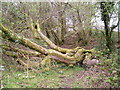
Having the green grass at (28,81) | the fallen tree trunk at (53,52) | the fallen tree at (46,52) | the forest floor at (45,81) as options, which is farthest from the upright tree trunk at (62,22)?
the green grass at (28,81)

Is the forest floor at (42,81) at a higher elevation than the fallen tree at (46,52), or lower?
lower

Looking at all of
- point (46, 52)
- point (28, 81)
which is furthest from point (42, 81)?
point (46, 52)

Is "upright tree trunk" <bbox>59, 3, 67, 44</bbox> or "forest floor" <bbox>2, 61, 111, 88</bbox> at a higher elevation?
"upright tree trunk" <bbox>59, 3, 67, 44</bbox>

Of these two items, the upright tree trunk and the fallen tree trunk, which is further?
the upright tree trunk

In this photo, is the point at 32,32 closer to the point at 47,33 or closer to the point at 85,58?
the point at 85,58

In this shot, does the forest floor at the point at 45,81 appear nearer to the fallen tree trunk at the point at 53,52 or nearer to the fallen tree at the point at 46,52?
the fallen tree at the point at 46,52

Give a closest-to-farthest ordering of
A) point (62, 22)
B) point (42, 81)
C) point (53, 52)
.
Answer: point (42, 81) → point (53, 52) → point (62, 22)

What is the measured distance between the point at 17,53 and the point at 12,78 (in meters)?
1.01

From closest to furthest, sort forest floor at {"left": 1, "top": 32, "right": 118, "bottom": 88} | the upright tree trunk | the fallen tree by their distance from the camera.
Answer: forest floor at {"left": 1, "top": 32, "right": 118, "bottom": 88} → the fallen tree → the upright tree trunk

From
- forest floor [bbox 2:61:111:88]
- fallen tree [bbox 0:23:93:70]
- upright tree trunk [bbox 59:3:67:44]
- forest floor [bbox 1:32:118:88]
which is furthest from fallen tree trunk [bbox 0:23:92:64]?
upright tree trunk [bbox 59:3:67:44]

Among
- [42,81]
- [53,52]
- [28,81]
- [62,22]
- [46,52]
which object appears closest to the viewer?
[28,81]

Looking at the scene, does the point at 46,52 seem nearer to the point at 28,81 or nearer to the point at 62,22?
the point at 28,81

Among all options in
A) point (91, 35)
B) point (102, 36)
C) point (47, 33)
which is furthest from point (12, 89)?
point (91, 35)

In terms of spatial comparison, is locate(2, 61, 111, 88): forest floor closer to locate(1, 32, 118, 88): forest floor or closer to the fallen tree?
locate(1, 32, 118, 88): forest floor
